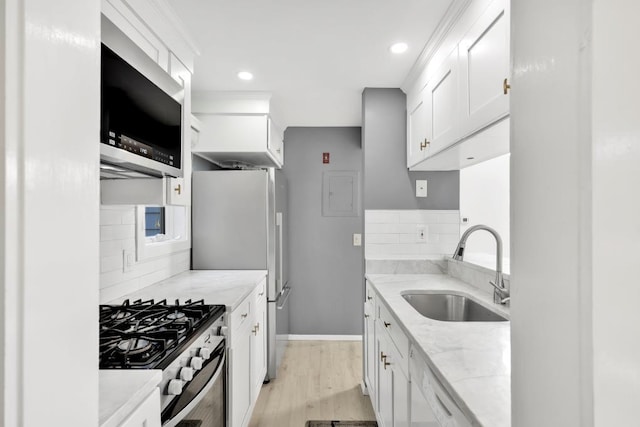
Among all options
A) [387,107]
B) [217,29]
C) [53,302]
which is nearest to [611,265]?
[53,302]

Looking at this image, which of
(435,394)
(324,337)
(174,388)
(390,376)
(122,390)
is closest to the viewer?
(122,390)

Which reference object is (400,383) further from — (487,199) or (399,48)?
(487,199)

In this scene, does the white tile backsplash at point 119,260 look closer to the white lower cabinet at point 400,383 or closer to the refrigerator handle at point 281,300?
the refrigerator handle at point 281,300

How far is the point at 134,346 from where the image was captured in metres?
1.25

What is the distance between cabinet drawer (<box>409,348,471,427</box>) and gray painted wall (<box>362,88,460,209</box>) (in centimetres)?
163

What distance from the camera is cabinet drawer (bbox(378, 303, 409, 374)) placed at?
4.90ft

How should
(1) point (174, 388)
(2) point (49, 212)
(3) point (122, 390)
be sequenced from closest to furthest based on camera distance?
1. (2) point (49, 212)
2. (3) point (122, 390)
3. (1) point (174, 388)

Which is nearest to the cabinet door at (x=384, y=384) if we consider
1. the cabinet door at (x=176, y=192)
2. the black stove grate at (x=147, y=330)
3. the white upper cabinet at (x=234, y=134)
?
the black stove grate at (x=147, y=330)

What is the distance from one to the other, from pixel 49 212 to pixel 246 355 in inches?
75.2

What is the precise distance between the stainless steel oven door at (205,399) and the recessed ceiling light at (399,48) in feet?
6.36

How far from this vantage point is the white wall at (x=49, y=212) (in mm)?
471

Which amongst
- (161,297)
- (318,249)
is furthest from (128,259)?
(318,249)

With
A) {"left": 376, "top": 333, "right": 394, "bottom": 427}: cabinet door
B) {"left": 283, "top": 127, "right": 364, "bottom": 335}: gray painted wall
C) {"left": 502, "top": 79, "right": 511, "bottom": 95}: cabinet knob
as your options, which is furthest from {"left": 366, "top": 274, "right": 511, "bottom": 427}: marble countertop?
{"left": 283, "top": 127, "right": 364, "bottom": 335}: gray painted wall

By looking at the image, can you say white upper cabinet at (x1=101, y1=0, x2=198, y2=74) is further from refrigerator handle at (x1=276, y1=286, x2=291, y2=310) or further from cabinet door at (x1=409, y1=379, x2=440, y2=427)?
refrigerator handle at (x1=276, y1=286, x2=291, y2=310)
